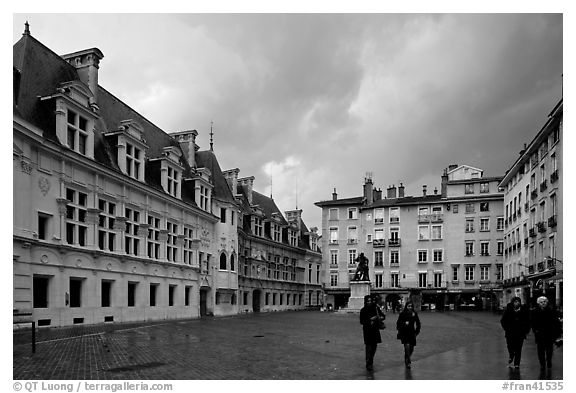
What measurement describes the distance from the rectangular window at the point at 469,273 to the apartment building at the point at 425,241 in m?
0.12

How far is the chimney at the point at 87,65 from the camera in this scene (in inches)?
1436

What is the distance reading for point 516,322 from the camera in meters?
14.3

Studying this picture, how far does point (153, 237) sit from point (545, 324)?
29.0m

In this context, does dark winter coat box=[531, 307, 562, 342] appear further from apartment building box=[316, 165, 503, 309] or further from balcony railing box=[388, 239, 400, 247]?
balcony railing box=[388, 239, 400, 247]

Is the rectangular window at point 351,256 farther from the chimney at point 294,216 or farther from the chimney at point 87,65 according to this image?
the chimney at point 87,65

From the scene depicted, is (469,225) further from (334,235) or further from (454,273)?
(334,235)

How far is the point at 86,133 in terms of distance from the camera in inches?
1251

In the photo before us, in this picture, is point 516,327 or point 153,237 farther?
point 153,237

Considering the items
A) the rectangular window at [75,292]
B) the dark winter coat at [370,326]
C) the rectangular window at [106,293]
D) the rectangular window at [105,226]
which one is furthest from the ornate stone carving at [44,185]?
the dark winter coat at [370,326]

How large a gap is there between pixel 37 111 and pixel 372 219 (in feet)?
180

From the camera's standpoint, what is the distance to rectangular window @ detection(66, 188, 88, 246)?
1181 inches

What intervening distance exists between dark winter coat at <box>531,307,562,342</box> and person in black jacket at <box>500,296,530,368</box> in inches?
8.9

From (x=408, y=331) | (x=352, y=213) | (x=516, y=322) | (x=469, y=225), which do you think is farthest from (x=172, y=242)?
(x=469, y=225)
